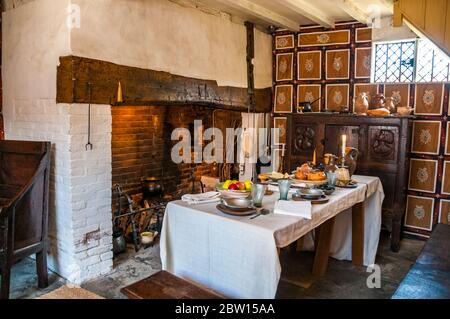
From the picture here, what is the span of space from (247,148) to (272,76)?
1.08 m

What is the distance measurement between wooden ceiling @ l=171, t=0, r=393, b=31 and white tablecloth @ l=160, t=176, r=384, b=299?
2.20 meters

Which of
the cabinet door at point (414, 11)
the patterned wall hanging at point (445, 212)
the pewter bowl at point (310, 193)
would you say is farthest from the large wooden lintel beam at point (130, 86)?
the patterned wall hanging at point (445, 212)

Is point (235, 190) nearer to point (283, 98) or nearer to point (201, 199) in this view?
point (201, 199)

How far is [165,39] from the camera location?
365 centimetres

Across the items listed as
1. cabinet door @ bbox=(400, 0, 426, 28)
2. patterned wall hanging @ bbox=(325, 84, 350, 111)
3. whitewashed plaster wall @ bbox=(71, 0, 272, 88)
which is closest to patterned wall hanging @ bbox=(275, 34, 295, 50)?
whitewashed plaster wall @ bbox=(71, 0, 272, 88)

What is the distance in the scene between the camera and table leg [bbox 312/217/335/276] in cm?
319

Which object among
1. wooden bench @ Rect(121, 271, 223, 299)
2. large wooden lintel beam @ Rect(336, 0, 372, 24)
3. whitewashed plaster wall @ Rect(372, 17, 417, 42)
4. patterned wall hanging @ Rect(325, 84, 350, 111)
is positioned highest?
large wooden lintel beam @ Rect(336, 0, 372, 24)

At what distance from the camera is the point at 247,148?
5340 mm

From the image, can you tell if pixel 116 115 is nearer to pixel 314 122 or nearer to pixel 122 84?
pixel 122 84

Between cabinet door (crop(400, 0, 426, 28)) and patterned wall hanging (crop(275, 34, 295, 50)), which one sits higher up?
patterned wall hanging (crop(275, 34, 295, 50))

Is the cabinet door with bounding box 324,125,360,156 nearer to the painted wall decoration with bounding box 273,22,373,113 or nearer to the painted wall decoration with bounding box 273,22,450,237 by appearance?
the painted wall decoration with bounding box 273,22,373,113

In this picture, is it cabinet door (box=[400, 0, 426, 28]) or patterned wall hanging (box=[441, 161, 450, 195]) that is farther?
patterned wall hanging (box=[441, 161, 450, 195])

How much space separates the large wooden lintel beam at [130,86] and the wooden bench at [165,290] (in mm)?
1606
